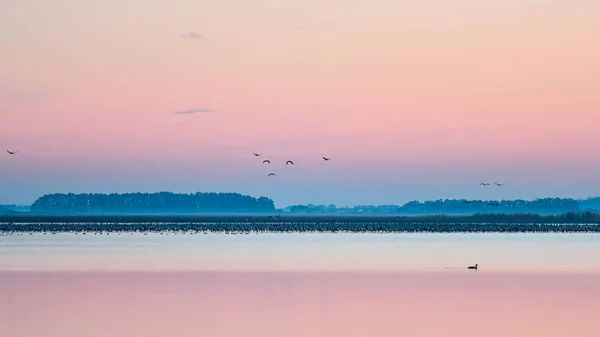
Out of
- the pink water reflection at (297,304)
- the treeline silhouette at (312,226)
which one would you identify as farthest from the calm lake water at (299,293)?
the treeline silhouette at (312,226)

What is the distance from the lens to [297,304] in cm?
3005

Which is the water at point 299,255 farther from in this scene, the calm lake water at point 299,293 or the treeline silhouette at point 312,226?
the treeline silhouette at point 312,226

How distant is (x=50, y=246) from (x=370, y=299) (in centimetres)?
3395

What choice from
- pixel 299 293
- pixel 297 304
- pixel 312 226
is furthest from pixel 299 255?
pixel 312 226

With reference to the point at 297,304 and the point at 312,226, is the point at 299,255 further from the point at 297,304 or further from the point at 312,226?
the point at 312,226

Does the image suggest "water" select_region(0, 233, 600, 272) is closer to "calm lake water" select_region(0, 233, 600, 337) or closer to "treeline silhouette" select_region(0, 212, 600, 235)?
"calm lake water" select_region(0, 233, 600, 337)

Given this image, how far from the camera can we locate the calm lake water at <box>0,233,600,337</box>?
25.6 metres

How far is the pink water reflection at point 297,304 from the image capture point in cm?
2520

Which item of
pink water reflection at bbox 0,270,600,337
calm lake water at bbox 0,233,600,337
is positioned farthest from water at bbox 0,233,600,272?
pink water reflection at bbox 0,270,600,337

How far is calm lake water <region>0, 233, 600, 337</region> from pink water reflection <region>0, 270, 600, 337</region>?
4 centimetres

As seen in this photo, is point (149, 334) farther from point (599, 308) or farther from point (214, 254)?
point (214, 254)

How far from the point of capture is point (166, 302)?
98.8 feet

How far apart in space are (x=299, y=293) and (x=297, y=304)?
2.89m

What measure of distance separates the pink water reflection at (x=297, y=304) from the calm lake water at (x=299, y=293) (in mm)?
36
